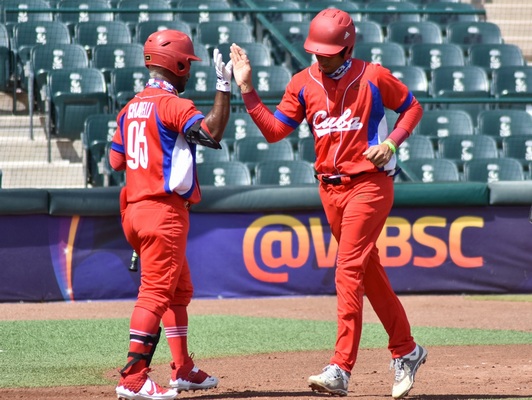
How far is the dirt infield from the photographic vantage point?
5156 millimetres

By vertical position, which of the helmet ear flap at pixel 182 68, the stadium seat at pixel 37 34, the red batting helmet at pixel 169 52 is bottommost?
the stadium seat at pixel 37 34

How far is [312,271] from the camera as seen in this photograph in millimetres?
9242

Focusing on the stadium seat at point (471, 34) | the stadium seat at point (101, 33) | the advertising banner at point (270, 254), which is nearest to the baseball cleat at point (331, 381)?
the advertising banner at point (270, 254)

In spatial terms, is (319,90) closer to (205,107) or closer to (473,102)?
(205,107)

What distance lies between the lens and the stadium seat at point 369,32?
44.2 feet

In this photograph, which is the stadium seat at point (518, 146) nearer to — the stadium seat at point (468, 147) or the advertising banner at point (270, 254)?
the stadium seat at point (468, 147)

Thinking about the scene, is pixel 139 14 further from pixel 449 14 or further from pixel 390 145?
pixel 390 145

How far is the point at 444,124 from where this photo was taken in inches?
446

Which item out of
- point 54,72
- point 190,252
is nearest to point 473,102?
point 190,252

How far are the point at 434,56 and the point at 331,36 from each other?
333 inches

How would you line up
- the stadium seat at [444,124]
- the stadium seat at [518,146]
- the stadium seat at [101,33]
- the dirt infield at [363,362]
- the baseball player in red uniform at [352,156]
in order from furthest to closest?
the stadium seat at [101,33] → the stadium seat at [444,124] → the stadium seat at [518,146] → the dirt infield at [363,362] → the baseball player in red uniform at [352,156]

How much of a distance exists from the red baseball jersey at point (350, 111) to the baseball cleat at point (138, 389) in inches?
55.7

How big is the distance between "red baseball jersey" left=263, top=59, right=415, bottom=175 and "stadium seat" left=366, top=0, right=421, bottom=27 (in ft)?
30.0

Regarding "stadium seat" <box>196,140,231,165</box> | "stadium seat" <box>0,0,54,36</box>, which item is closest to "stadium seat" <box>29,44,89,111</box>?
"stadium seat" <box>0,0,54,36</box>
